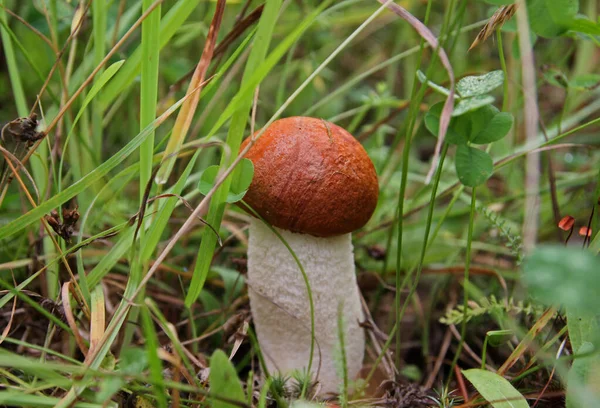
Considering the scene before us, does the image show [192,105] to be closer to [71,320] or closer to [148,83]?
[148,83]

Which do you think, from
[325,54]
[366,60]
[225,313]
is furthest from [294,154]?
[366,60]

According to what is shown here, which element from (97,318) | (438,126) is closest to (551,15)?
(438,126)

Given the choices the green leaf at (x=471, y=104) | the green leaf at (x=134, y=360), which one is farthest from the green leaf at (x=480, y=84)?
the green leaf at (x=134, y=360)

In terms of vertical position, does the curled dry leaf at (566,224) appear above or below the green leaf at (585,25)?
below

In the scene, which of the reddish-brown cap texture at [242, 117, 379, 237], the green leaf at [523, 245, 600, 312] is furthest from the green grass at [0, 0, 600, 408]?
the reddish-brown cap texture at [242, 117, 379, 237]

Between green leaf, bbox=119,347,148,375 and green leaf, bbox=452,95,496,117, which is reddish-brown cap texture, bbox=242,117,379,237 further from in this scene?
green leaf, bbox=119,347,148,375

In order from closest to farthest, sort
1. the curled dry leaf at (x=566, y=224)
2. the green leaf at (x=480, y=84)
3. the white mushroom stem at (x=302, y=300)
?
the green leaf at (x=480, y=84) < the curled dry leaf at (x=566, y=224) < the white mushroom stem at (x=302, y=300)

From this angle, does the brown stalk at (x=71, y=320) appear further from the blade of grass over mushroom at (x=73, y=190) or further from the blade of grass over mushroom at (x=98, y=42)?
the blade of grass over mushroom at (x=98, y=42)
